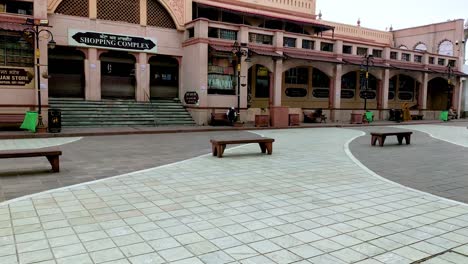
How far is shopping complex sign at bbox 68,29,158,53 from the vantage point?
19.7m

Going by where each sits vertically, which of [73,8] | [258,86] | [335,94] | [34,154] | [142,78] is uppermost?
[73,8]

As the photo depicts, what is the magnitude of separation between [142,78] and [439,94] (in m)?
30.0

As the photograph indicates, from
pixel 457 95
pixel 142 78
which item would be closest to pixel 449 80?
pixel 457 95

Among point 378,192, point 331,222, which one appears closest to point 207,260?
point 331,222

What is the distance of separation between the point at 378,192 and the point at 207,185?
2.99 m

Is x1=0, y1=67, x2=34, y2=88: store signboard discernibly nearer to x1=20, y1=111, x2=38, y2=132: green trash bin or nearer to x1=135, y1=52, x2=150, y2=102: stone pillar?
x1=20, y1=111, x2=38, y2=132: green trash bin

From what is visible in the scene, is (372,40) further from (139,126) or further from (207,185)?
(207,185)

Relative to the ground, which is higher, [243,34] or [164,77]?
[243,34]

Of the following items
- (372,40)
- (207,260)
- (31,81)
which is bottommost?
(207,260)

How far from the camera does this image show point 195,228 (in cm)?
465

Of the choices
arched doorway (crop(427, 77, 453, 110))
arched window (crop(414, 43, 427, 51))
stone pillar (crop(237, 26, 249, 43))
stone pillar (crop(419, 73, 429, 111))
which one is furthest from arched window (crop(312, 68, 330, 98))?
arched window (crop(414, 43, 427, 51))

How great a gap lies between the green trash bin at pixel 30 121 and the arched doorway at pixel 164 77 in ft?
28.3

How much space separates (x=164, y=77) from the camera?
24.2 meters

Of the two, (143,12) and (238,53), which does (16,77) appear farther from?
(238,53)
